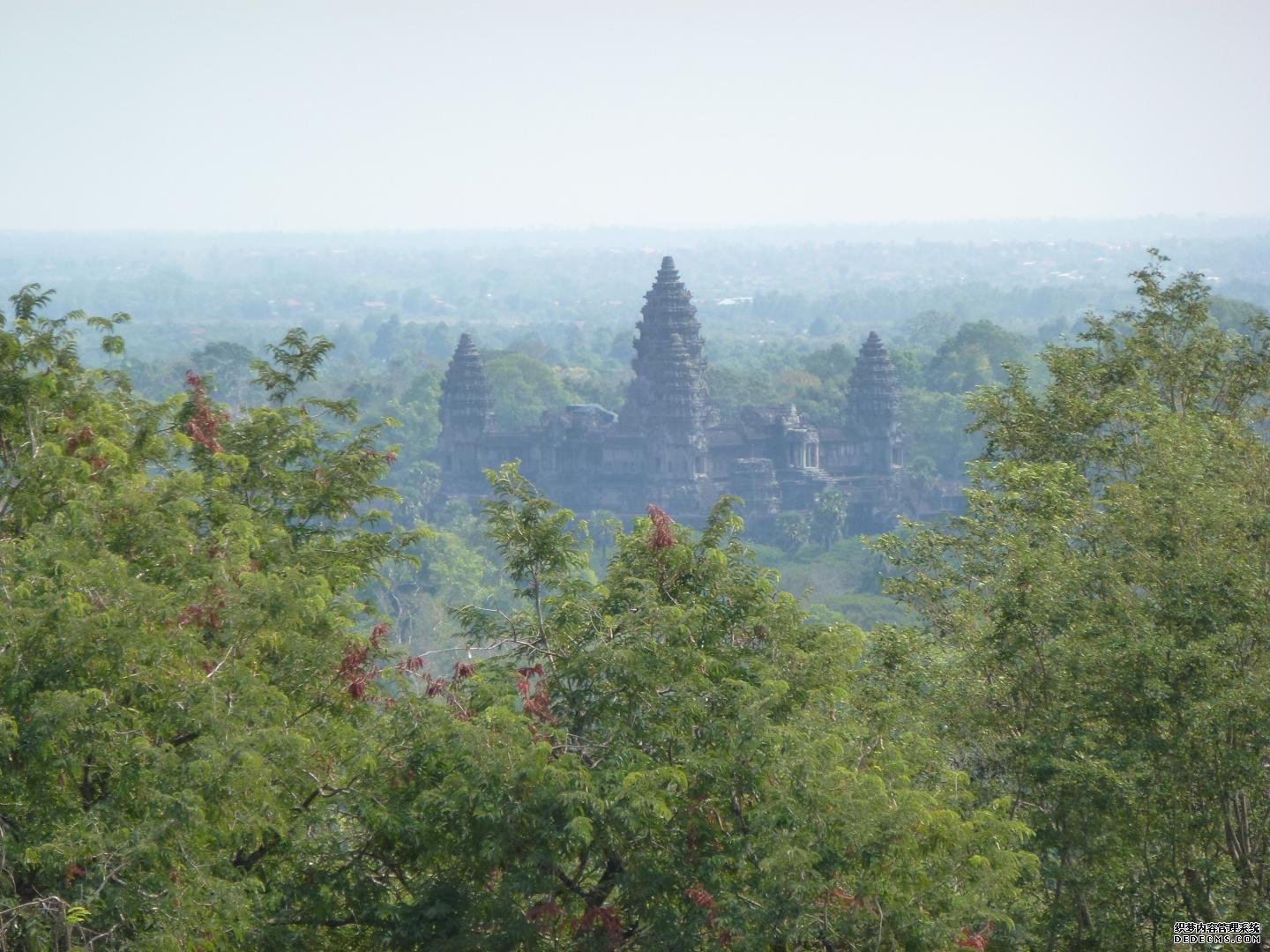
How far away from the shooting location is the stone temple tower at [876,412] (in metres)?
85.2

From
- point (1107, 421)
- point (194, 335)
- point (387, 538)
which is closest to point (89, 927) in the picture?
point (387, 538)

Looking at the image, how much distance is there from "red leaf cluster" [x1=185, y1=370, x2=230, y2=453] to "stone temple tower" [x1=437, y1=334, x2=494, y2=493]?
2664 inches

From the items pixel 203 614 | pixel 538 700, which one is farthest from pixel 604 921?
pixel 203 614

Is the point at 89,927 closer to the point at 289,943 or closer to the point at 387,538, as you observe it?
the point at 289,943

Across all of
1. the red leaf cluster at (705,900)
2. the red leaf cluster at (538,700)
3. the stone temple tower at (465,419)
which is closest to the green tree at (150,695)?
the red leaf cluster at (538,700)

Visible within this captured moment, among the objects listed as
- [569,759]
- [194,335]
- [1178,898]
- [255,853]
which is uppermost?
[569,759]

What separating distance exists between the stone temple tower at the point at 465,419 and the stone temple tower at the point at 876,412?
16999 mm

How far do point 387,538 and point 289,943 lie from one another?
5.83m

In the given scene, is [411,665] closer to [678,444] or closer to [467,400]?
[678,444]

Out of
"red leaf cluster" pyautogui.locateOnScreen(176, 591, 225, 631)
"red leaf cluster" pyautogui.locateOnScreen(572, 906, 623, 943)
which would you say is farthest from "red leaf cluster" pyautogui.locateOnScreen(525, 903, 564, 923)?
"red leaf cluster" pyautogui.locateOnScreen(176, 591, 225, 631)

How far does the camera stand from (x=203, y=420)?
58.2ft

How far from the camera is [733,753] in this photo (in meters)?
12.3

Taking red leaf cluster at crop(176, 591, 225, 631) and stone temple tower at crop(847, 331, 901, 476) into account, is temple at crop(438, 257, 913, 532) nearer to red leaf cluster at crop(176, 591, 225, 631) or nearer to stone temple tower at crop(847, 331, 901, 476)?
stone temple tower at crop(847, 331, 901, 476)

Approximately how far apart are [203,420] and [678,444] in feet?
209
